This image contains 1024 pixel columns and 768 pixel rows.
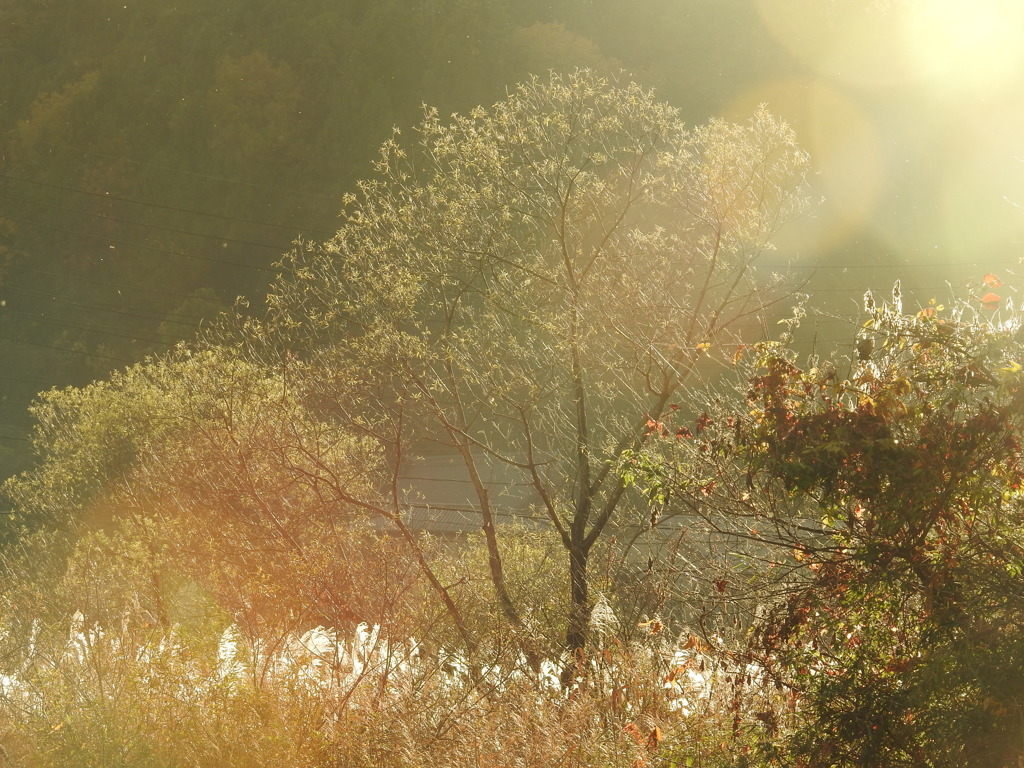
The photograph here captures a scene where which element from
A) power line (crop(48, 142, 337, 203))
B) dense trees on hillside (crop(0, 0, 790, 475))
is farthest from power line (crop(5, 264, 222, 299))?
power line (crop(48, 142, 337, 203))

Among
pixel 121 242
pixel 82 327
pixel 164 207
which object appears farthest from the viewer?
pixel 121 242

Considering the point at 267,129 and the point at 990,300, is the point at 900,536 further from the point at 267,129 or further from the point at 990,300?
the point at 267,129

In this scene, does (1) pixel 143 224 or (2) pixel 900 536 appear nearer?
(2) pixel 900 536

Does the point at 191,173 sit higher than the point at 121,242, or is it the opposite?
the point at 121,242

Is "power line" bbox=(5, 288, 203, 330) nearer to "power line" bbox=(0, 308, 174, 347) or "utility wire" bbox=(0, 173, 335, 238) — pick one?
"power line" bbox=(0, 308, 174, 347)

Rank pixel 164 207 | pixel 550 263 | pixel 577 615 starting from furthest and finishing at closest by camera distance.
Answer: pixel 164 207 → pixel 550 263 → pixel 577 615

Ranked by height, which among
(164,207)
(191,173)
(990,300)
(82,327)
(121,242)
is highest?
(121,242)

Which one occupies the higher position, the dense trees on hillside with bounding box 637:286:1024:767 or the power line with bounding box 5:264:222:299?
the power line with bounding box 5:264:222:299

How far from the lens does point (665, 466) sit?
5.89 metres

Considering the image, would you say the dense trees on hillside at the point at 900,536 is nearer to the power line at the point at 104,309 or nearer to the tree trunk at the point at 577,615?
the tree trunk at the point at 577,615

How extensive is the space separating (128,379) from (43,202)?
112ft

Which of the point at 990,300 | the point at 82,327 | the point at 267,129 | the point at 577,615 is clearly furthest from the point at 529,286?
the point at 82,327

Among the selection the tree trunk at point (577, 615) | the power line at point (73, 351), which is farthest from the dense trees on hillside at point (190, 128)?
the tree trunk at point (577, 615)

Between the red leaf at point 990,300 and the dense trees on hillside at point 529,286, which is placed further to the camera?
the dense trees on hillside at point 529,286
